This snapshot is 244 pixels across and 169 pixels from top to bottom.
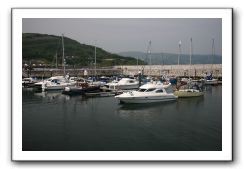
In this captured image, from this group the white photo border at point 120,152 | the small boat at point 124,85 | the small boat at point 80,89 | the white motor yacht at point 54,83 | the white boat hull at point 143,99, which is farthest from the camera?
the small boat at point 124,85

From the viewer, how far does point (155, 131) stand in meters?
5.91

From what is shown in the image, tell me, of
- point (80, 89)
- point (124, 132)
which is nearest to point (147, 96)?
point (124, 132)

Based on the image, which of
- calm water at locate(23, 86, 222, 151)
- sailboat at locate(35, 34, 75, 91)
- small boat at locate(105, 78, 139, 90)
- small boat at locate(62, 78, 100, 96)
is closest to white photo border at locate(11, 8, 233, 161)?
calm water at locate(23, 86, 222, 151)

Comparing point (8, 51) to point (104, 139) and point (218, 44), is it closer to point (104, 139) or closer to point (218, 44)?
point (104, 139)

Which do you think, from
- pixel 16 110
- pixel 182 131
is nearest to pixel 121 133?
pixel 182 131

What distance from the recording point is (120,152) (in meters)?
4.38

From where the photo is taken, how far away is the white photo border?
434 cm

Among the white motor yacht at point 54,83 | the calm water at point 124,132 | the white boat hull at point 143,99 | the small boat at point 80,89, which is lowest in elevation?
the calm water at point 124,132

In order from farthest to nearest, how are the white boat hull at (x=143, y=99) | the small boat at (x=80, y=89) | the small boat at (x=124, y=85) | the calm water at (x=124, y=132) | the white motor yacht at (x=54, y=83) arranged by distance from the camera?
1. the small boat at (x=124, y=85)
2. the white motor yacht at (x=54, y=83)
3. the small boat at (x=80, y=89)
4. the white boat hull at (x=143, y=99)
5. the calm water at (x=124, y=132)

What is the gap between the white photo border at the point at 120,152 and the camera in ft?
14.2

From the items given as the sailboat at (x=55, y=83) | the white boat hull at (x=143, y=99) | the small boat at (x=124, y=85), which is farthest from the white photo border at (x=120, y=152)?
the small boat at (x=124, y=85)

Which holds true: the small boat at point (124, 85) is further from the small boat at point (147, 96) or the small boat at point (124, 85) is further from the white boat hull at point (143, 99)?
the white boat hull at point (143, 99)

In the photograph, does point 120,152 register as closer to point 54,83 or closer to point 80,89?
point 80,89

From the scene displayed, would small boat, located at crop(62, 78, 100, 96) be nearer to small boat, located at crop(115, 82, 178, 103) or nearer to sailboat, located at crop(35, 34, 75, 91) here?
sailboat, located at crop(35, 34, 75, 91)
